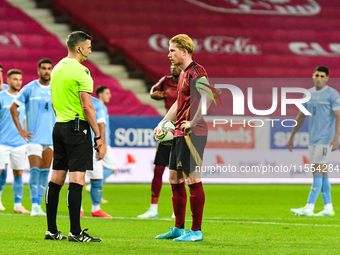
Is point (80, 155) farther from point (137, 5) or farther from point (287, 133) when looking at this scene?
point (137, 5)

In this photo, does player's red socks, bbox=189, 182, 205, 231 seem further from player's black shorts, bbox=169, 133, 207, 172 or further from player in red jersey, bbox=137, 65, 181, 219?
player in red jersey, bbox=137, 65, 181, 219

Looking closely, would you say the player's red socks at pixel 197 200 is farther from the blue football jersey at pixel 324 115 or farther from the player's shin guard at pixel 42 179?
the blue football jersey at pixel 324 115

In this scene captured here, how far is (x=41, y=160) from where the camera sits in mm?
6887

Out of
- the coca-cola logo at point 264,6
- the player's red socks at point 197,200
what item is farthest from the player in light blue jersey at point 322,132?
the coca-cola logo at point 264,6

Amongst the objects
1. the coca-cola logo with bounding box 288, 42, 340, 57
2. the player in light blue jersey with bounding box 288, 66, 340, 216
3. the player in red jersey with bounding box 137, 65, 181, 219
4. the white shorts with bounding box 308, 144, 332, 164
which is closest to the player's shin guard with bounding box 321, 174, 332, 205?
the player in light blue jersey with bounding box 288, 66, 340, 216

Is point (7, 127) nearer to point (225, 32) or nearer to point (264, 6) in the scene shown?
point (225, 32)

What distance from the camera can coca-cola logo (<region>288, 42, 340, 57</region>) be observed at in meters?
17.4

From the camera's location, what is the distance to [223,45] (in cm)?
1734

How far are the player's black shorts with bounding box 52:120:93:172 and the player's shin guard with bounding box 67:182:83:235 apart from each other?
0.53 ft

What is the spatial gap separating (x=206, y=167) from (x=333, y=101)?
592 centimetres

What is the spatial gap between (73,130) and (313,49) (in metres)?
14.4

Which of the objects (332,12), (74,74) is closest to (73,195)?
(74,74)

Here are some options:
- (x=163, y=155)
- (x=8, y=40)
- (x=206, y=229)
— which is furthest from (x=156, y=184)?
(x=8, y=40)

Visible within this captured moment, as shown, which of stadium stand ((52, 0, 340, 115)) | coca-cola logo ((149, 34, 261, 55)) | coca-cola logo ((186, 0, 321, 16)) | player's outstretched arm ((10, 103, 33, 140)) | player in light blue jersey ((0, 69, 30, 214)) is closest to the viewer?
→ player's outstretched arm ((10, 103, 33, 140))
